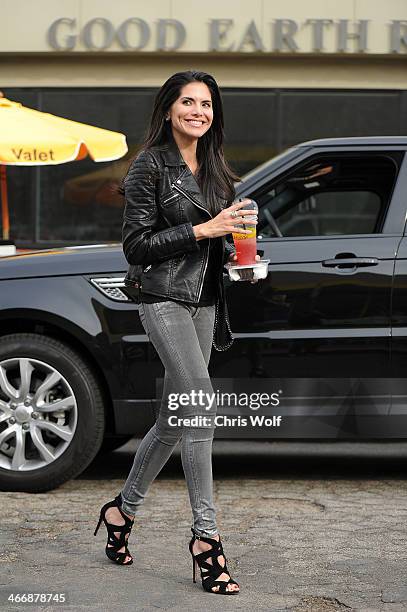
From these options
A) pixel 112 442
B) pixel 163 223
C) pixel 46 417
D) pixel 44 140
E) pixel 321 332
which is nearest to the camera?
pixel 163 223

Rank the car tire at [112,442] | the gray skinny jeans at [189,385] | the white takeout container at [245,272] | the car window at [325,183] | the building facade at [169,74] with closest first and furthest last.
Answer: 1. the gray skinny jeans at [189,385]
2. the white takeout container at [245,272]
3. the car window at [325,183]
4. the car tire at [112,442]
5. the building facade at [169,74]

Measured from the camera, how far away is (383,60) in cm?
1534

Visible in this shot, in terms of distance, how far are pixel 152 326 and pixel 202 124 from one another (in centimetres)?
76

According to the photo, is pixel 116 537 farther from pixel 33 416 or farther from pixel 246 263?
pixel 33 416

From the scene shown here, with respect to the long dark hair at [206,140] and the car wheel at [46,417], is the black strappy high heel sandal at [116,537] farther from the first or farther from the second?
the car wheel at [46,417]

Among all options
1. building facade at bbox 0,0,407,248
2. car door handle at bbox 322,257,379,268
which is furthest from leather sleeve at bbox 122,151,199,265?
building facade at bbox 0,0,407,248

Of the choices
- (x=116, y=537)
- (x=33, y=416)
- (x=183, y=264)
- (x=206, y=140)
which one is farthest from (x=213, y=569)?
→ (x=33, y=416)

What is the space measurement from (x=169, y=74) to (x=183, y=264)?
11258 mm

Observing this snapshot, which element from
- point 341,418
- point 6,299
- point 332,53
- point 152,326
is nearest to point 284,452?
point 341,418

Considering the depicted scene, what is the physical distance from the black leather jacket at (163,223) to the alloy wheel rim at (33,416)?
1936mm

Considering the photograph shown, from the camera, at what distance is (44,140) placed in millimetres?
9820

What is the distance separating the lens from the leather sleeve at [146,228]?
14.5 feet

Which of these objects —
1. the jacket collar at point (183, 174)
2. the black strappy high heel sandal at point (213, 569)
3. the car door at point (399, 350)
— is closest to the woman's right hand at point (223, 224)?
the jacket collar at point (183, 174)

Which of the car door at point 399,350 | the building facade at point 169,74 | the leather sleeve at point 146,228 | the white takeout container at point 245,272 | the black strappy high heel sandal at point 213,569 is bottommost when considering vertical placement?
the black strappy high heel sandal at point 213,569
